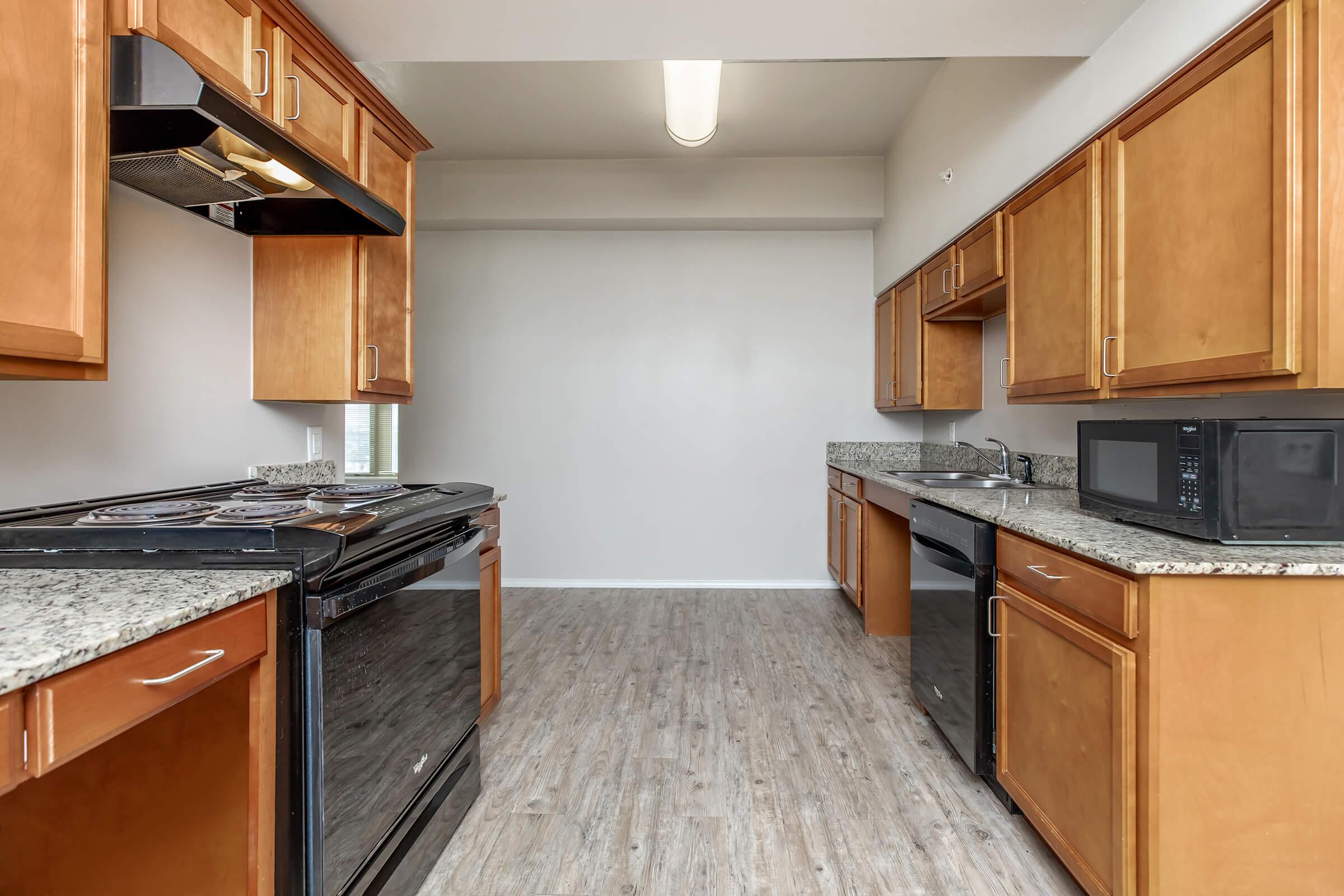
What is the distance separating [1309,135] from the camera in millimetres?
1204

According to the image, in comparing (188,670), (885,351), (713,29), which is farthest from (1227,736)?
(885,351)

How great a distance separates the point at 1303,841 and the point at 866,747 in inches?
45.9

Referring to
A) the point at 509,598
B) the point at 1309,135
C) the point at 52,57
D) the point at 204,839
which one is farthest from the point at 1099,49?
the point at 509,598

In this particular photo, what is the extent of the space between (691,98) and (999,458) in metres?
2.24

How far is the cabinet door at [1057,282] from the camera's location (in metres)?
1.85

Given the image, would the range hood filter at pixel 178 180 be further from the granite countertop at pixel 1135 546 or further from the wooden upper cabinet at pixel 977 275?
the wooden upper cabinet at pixel 977 275

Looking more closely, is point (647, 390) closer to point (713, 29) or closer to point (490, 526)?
point (490, 526)

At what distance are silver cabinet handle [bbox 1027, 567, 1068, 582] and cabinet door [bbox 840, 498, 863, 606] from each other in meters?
1.80

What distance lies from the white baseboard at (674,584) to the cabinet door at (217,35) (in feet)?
10.8

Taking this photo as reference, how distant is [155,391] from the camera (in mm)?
1733

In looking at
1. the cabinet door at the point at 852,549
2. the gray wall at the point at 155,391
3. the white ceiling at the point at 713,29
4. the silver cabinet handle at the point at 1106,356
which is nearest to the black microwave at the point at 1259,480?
the silver cabinet handle at the point at 1106,356

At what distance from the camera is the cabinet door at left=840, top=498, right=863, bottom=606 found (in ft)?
11.2

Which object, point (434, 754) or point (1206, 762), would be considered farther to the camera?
point (434, 754)

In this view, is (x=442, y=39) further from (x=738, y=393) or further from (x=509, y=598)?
(x=509, y=598)
